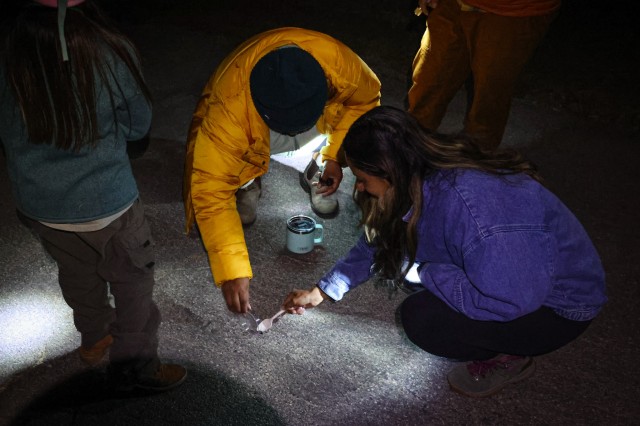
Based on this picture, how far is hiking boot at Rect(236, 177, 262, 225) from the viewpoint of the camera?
308cm

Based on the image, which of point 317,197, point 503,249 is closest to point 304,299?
point 503,249

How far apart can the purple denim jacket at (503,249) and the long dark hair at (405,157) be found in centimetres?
4

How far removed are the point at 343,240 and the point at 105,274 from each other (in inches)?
58.5

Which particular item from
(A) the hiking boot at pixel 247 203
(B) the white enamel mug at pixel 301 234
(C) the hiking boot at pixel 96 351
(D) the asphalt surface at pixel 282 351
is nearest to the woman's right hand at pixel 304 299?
(D) the asphalt surface at pixel 282 351

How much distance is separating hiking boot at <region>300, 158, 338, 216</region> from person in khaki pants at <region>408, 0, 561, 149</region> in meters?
0.73

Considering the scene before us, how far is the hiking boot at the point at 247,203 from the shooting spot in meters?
3.08

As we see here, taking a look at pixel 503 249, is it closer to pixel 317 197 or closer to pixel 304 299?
pixel 304 299

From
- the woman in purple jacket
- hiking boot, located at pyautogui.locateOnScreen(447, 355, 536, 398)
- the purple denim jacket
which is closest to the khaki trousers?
the woman in purple jacket

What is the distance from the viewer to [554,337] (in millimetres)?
1947

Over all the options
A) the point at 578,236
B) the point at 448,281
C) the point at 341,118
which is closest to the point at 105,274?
the point at 448,281

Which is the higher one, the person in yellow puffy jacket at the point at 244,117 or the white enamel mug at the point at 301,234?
the person in yellow puffy jacket at the point at 244,117

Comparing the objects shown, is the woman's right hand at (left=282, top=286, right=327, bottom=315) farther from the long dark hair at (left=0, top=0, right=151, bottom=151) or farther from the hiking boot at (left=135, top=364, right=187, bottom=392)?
the long dark hair at (left=0, top=0, right=151, bottom=151)

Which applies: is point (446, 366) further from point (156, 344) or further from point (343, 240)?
point (156, 344)

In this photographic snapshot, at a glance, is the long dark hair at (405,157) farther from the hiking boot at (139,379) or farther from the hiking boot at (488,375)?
the hiking boot at (139,379)
